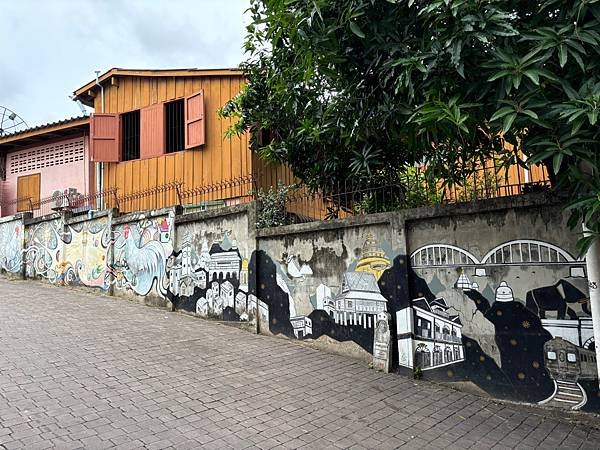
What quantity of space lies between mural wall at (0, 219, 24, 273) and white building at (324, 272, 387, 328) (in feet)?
37.9

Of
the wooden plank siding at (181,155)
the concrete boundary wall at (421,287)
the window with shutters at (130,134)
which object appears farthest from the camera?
the window with shutters at (130,134)

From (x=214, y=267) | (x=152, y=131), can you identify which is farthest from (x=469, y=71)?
(x=152, y=131)

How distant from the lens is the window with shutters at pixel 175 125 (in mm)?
11094

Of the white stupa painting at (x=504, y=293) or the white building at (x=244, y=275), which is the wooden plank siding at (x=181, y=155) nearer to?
the white building at (x=244, y=275)

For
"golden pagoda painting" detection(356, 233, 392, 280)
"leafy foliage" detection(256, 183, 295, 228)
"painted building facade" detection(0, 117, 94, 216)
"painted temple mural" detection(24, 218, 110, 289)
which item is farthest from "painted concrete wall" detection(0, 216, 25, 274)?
"golden pagoda painting" detection(356, 233, 392, 280)

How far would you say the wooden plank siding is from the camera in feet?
32.6

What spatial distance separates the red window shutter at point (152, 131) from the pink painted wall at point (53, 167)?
2.92 metres

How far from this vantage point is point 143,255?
9.53 metres

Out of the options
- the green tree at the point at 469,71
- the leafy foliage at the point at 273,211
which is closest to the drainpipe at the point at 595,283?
the green tree at the point at 469,71

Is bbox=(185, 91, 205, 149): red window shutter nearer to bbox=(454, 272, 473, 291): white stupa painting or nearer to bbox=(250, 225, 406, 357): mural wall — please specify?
bbox=(250, 225, 406, 357): mural wall

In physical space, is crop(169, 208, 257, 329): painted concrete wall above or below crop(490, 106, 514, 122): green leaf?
below

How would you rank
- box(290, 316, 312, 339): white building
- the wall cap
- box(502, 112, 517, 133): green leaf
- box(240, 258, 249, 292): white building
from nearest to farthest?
box(502, 112, 517, 133): green leaf → box(290, 316, 312, 339): white building → box(240, 258, 249, 292): white building → the wall cap

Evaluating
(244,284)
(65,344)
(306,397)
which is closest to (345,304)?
(306,397)

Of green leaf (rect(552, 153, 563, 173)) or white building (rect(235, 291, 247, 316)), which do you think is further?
white building (rect(235, 291, 247, 316))
